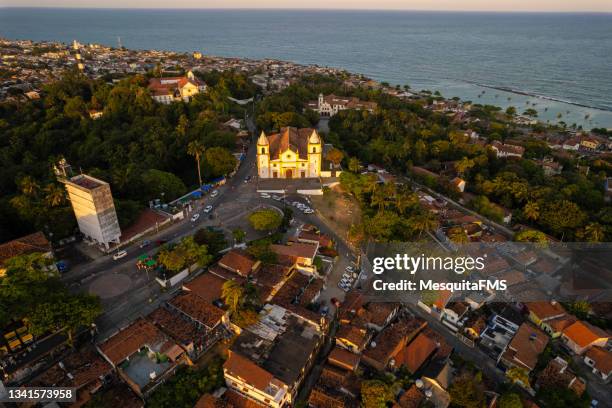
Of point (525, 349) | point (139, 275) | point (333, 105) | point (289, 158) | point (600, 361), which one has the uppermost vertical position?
point (289, 158)

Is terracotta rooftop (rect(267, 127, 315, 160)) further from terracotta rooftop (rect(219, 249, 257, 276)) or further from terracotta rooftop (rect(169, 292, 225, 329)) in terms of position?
terracotta rooftop (rect(169, 292, 225, 329))

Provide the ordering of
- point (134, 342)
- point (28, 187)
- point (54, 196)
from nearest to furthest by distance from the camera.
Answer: point (134, 342)
point (54, 196)
point (28, 187)

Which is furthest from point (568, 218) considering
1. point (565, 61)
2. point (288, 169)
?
point (565, 61)

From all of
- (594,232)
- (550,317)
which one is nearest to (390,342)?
(550,317)

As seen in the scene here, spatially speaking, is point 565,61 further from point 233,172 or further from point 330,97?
point 233,172

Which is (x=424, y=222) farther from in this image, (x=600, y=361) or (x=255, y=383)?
(x=255, y=383)

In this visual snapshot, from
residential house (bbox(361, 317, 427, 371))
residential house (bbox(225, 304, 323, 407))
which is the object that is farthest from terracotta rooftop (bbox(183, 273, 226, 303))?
residential house (bbox(361, 317, 427, 371))

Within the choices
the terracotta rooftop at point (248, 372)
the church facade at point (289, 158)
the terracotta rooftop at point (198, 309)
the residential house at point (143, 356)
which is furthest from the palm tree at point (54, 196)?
the terracotta rooftop at point (248, 372)
